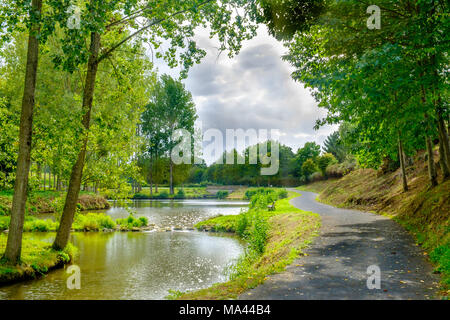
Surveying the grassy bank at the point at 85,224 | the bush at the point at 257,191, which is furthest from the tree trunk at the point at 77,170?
the bush at the point at 257,191

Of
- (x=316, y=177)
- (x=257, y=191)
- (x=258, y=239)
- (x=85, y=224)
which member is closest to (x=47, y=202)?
(x=85, y=224)

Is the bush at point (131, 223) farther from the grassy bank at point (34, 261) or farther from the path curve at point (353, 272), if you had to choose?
the path curve at point (353, 272)

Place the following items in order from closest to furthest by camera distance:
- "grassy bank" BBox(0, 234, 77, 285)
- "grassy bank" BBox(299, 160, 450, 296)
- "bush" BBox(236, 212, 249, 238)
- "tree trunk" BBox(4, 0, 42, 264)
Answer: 1. "grassy bank" BBox(299, 160, 450, 296)
2. "grassy bank" BBox(0, 234, 77, 285)
3. "tree trunk" BBox(4, 0, 42, 264)
4. "bush" BBox(236, 212, 249, 238)

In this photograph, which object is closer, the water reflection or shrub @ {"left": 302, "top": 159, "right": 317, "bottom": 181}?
the water reflection

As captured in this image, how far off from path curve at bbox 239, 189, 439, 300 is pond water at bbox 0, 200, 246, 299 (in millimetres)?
3331

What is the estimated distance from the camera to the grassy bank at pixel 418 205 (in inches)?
287

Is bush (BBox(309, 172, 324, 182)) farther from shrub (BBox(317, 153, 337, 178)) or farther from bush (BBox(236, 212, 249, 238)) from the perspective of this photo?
bush (BBox(236, 212, 249, 238))

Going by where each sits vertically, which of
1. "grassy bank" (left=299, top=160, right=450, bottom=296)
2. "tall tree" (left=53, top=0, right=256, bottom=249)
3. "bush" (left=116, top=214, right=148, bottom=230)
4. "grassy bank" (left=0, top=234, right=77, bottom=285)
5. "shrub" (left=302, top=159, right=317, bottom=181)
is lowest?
"bush" (left=116, top=214, right=148, bottom=230)

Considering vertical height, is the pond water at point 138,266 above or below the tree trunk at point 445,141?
below

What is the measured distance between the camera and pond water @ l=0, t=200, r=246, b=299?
809cm

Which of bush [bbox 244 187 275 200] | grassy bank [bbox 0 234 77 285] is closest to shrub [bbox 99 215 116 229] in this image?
grassy bank [bbox 0 234 77 285]

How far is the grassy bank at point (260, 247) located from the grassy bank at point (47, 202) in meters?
8.57

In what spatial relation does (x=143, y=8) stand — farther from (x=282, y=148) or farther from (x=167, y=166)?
(x=282, y=148)
